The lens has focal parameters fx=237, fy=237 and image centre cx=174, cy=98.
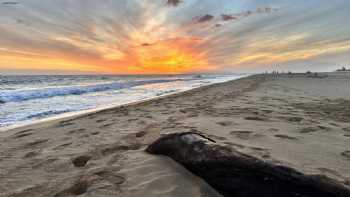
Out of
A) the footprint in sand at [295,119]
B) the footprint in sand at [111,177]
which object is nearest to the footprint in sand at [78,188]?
the footprint in sand at [111,177]

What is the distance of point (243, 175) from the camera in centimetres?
262

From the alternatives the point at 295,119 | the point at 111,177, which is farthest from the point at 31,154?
the point at 295,119

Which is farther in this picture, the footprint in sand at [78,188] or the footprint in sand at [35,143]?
the footprint in sand at [35,143]

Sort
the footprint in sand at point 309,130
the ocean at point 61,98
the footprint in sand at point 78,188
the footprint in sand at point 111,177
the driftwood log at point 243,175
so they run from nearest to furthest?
the driftwood log at point 243,175 → the footprint in sand at point 78,188 → the footprint in sand at point 111,177 → the footprint in sand at point 309,130 → the ocean at point 61,98

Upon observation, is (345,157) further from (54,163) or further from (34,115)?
(34,115)

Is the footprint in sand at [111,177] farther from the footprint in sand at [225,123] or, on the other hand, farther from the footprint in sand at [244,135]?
the footprint in sand at [225,123]

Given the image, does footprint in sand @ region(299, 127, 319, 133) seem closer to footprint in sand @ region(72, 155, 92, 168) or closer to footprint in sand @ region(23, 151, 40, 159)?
footprint in sand @ region(72, 155, 92, 168)

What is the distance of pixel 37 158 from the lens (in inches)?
168

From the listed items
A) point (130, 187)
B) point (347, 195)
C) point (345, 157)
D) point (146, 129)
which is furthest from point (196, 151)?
point (146, 129)

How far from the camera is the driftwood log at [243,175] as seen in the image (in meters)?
2.27

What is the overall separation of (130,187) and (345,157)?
117 inches

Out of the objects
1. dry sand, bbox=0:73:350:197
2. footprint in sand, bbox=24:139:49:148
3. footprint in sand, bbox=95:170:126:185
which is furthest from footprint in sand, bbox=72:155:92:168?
footprint in sand, bbox=24:139:49:148

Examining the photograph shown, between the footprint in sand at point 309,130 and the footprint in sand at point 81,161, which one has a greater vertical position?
the footprint in sand at point 309,130

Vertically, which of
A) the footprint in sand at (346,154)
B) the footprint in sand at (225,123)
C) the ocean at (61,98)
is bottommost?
Result: the ocean at (61,98)
